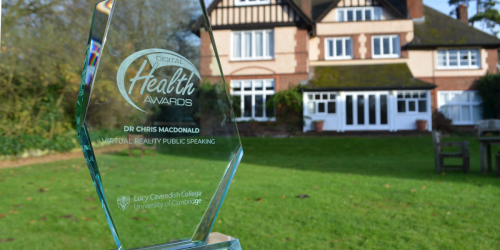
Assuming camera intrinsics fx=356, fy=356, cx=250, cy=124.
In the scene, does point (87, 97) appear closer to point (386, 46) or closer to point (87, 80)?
point (87, 80)

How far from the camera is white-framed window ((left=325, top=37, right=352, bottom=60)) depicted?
62.6ft

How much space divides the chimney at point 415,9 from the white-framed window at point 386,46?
230 centimetres

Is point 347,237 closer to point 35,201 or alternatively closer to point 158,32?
point 158,32

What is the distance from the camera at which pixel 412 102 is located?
1736 centimetres

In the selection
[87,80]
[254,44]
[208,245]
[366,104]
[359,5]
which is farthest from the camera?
[359,5]

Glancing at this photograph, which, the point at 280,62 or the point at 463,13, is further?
the point at 463,13

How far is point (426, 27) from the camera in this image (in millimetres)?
19672

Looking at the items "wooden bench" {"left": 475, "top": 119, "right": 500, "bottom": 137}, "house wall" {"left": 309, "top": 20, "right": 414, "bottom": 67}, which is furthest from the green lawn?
"house wall" {"left": 309, "top": 20, "right": 414, "bottom": 67}

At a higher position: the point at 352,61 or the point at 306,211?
the point at 352,61

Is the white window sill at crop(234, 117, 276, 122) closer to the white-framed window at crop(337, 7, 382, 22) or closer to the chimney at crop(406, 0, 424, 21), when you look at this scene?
the white-framed window at crop(337, 7, 382, 22)

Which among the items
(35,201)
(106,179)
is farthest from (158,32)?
(35,201)

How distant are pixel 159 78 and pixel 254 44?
17369mm

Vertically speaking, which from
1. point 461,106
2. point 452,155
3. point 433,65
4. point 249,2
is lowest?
point 452,155

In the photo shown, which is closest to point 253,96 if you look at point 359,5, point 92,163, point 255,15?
point 255,15
